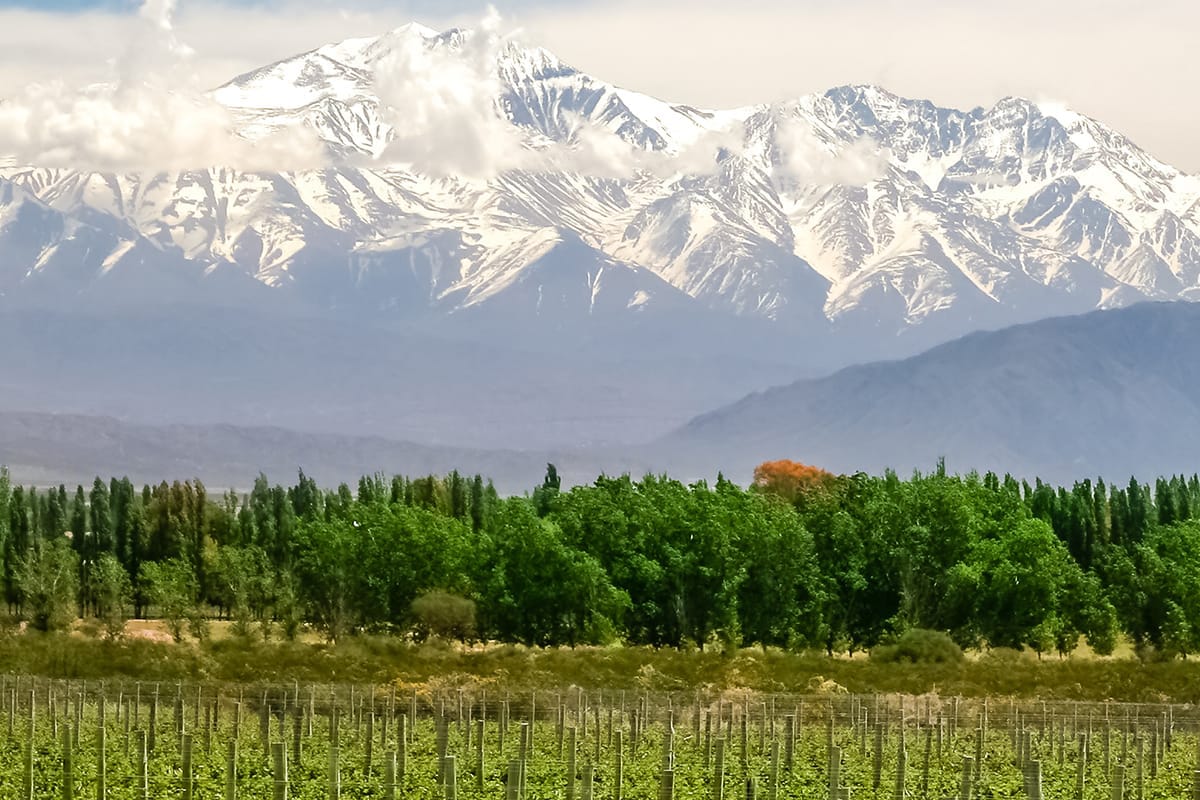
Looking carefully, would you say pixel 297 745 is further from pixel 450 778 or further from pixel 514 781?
pixel 450 778

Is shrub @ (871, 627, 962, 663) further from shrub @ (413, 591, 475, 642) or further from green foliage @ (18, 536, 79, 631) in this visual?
green foliage @ (18, 536, 79, 631)

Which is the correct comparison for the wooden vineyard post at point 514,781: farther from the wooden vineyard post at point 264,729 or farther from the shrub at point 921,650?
the shrub at point 921,650

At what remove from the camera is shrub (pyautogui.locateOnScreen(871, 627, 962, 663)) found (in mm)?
95125

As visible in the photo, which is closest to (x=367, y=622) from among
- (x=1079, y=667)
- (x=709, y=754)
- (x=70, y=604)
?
(x=70, y=604)

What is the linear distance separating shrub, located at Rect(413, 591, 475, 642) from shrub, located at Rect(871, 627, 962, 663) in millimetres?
20877

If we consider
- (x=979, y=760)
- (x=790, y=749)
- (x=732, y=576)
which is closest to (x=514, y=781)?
(x=790, y=749)

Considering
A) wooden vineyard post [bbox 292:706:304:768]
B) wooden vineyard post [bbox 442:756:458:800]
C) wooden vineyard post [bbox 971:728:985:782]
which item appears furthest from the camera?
wooden vineyard post [bbox 971:728:985:782]

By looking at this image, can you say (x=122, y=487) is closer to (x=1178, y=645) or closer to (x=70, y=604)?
(x=70, y=604)

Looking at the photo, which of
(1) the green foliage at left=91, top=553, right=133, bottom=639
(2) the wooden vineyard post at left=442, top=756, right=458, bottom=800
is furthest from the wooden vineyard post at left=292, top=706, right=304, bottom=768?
(1) the green foliage at left=91, top=553, right=133, bottom=639

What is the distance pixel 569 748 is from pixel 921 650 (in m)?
45.7

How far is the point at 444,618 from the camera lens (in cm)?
10644

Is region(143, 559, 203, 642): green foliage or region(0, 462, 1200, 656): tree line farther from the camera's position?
region(143, 559, 203, 642): green foliage

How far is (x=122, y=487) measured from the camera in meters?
167

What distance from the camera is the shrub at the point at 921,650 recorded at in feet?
312
